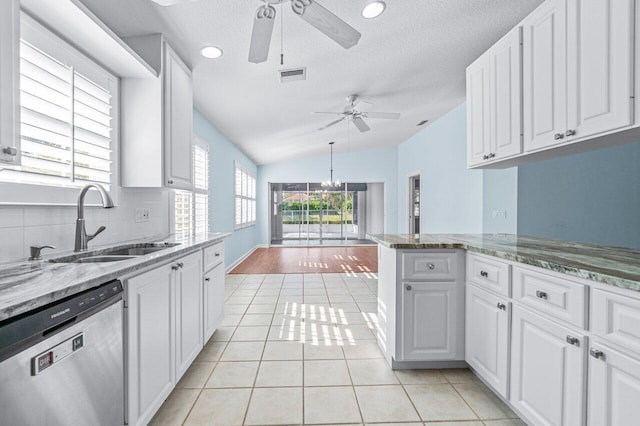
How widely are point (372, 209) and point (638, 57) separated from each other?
25.6 ft

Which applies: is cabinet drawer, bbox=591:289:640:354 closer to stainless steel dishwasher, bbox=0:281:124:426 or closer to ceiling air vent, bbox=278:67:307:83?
stainless steel dishwasher, bbox=0:281:124:426

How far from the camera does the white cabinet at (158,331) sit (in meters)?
1.35

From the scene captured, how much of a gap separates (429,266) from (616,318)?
1025 millimetres

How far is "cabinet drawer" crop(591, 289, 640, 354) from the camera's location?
3.30 ft

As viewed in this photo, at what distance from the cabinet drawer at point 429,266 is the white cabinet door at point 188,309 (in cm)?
141

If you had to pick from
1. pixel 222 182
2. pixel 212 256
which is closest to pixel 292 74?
pixel 212 256

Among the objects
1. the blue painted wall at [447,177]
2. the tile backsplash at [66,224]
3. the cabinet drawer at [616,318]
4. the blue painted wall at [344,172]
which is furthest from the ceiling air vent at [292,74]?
the blue painted wall at [344,172]

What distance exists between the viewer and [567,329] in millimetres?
1258

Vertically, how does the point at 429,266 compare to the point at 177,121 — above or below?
below

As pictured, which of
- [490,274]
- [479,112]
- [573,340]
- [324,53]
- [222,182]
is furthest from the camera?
[222,182]

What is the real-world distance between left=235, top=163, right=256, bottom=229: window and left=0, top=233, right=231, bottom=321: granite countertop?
4792 mm

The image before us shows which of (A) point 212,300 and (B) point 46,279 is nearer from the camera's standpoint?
(B) point 46,279

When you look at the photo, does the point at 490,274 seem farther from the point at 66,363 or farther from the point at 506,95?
the point at 66,363

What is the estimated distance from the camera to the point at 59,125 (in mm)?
1625
